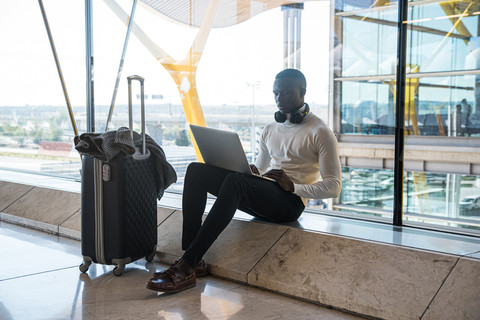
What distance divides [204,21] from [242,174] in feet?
6.44

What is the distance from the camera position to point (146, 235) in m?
3.05

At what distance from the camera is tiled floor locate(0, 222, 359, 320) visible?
233 centimetres

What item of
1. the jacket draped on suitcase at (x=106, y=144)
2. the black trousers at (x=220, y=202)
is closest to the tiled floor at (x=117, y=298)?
the black trousers at (x=220, y=202)

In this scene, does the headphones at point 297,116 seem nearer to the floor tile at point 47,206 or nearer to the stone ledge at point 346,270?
the stone ledge at point 346,270

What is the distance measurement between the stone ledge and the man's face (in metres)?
0.67

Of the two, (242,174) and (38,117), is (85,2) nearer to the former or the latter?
(38,117)

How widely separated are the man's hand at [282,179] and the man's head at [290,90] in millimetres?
376

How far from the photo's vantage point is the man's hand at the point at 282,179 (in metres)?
2.78

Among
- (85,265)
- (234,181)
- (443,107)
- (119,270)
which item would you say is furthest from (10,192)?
(443,107)

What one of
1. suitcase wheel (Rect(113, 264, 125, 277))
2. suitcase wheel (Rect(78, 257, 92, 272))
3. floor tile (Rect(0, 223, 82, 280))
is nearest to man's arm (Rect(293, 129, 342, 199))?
suitcase wheel (Rect(113, 264, 125, 277))

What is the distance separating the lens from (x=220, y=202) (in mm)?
2631

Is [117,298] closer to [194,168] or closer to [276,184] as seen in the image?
[194,168]

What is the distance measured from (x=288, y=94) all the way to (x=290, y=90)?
0.08 feet

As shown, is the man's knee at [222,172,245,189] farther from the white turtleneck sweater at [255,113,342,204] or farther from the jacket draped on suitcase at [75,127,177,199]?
the jacket draped on suitcase at [75,127,177,199]
